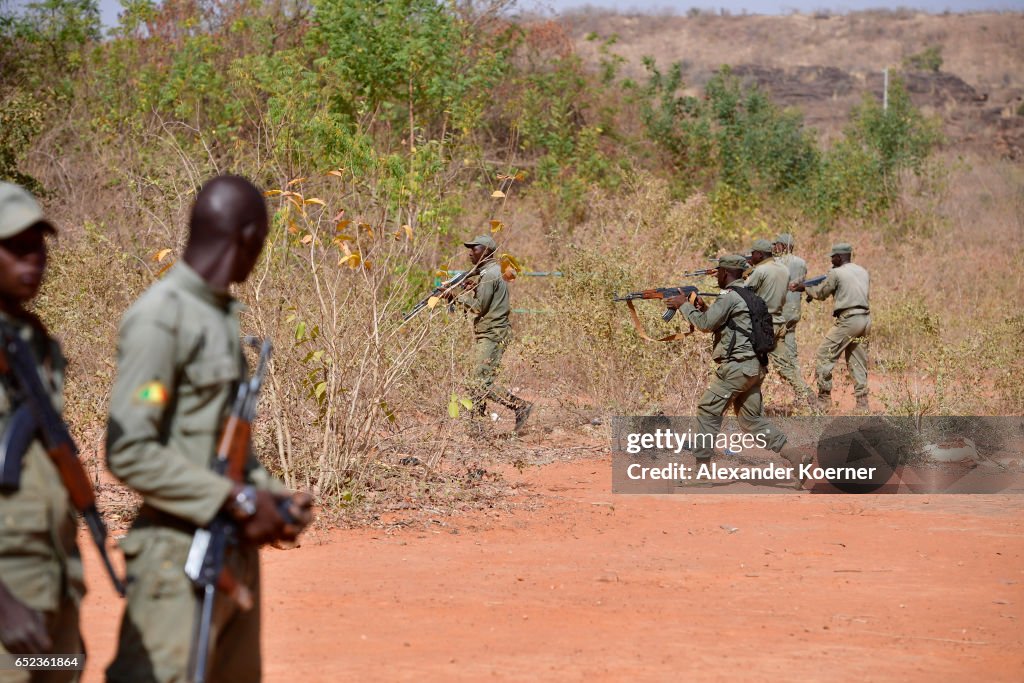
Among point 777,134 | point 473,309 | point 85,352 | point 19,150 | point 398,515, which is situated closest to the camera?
point 398,515

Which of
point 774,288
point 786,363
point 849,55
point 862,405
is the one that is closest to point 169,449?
point 774,288

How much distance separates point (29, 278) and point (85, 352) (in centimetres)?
772

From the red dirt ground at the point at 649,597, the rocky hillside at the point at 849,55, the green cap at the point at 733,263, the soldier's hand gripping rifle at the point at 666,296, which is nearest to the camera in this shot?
the red dirt ground at the point at 649,597

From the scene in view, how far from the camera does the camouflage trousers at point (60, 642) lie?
2.83m

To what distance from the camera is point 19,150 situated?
45.7ft

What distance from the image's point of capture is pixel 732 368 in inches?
369

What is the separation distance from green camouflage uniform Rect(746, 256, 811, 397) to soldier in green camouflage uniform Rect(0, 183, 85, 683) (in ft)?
33.2

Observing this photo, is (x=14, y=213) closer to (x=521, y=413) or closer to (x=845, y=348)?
(x=521, y=413)

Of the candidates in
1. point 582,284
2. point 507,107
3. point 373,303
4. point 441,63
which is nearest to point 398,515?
point 373,303

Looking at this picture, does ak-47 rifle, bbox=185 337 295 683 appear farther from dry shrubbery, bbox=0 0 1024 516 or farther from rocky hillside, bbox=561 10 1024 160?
rocky hillside, bbox=561 10 1024 160

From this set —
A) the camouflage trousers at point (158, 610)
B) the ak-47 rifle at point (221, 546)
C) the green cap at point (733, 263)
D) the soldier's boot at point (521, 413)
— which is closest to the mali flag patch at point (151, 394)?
the ak-47 rifle at point (221, 546)

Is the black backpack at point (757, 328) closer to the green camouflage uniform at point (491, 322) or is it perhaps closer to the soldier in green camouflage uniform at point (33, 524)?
the green camouflage uniform at point (491, 322)

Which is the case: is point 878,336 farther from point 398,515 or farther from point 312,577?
point 312,577

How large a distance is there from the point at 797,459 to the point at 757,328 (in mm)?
1088
